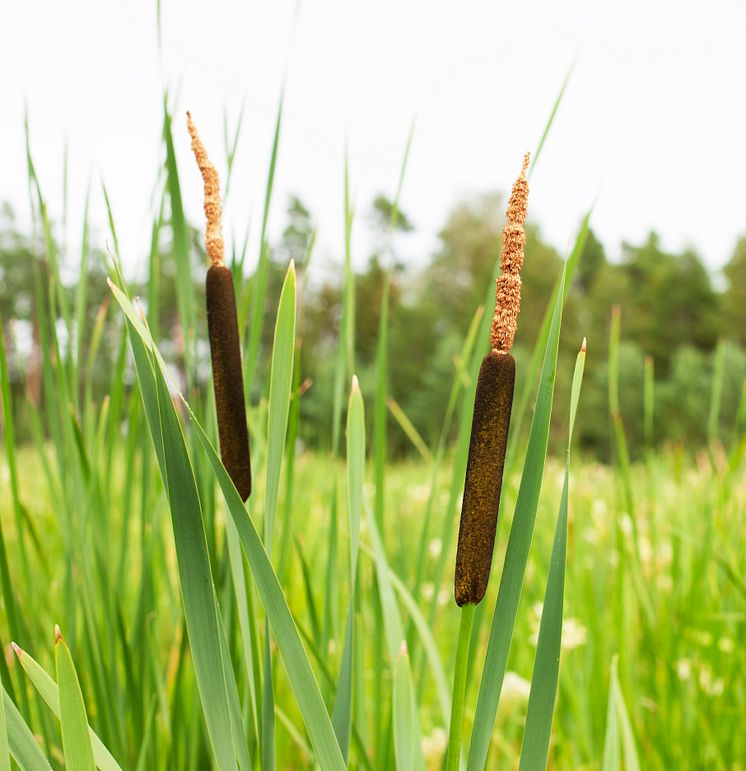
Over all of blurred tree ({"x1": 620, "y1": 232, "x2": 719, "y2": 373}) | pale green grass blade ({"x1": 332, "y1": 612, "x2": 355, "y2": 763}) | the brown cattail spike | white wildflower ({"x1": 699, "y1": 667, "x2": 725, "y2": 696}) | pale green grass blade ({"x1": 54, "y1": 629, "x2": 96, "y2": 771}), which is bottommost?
white wildflower ({"x1": 699, "y1": 667, "x2": 725, "y2": 696})

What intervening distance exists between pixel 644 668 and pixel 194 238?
1.38m

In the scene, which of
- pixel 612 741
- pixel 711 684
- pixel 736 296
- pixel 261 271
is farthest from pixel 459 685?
pixel 736 296

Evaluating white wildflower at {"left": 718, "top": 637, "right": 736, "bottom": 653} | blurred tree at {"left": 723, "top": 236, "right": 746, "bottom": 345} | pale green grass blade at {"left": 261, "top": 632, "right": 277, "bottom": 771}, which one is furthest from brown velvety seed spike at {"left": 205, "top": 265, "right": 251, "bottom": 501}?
blurred tree at {"left": 723, "top": 236, "right": 746, "bottom": 345}

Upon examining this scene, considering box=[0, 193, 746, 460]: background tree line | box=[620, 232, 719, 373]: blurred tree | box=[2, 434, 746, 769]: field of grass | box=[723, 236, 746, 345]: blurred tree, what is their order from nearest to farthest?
box=[2, 434, 746, 769]: field of grass
box=[0, 193, 746, 460]: background tree line
box=[723, 236, 746, 345]: blurred tree
box=[620, 232, 719, 373]: blurred tree

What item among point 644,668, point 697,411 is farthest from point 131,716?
point 697,411

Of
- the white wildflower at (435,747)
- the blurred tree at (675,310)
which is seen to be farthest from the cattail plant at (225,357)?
the blurred tree at (675,310)

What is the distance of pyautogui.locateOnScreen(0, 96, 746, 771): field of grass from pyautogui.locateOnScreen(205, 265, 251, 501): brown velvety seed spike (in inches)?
1.1

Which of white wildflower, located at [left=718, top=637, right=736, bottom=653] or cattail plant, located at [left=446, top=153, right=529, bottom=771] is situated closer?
cattail plant, located at [left=446, top=153, right=529, bottom=771]

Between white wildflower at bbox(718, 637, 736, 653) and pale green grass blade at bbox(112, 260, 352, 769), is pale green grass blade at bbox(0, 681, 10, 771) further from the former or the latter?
white wildflower at bbox(718, 637, 736, 653)

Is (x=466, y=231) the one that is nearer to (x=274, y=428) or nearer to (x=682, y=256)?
(x=682, y=256)

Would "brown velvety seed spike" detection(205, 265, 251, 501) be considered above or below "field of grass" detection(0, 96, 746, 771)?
above

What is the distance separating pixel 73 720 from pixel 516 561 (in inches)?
9.5

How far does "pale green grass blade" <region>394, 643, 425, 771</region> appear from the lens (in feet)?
1.60

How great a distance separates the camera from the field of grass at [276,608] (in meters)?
0.40
